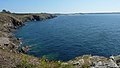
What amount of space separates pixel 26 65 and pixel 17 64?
1.20m

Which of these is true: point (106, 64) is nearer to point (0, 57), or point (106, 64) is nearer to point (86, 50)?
point (0, 57)

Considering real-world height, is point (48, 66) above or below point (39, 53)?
above

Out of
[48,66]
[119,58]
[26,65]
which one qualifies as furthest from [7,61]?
[119,58]

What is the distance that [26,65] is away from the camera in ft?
68.8

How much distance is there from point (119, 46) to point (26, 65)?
57.0 meters

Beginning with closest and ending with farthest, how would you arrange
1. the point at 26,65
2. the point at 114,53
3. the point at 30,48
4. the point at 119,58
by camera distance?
the point at 26,65 < the point at 119,58 < the point at 114,53 < the point at 30,48

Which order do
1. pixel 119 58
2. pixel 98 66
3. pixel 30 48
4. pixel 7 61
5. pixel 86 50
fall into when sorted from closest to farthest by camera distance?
pixel 7 61, pixel 98 66, pixel 119 58, pixel 86 50, pixel 30 48

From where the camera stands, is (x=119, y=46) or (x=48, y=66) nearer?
(x=48, y=66)

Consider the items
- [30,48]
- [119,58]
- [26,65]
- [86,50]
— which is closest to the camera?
[26,65]

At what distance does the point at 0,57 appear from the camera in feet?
75.4

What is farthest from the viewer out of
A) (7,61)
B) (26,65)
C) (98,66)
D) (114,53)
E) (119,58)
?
(114,53)

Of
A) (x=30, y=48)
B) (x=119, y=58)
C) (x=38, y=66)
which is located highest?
(x=38, y=66)

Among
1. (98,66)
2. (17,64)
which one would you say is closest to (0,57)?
(17,64)

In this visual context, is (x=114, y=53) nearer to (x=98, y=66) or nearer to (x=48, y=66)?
(x=98, y=66)
